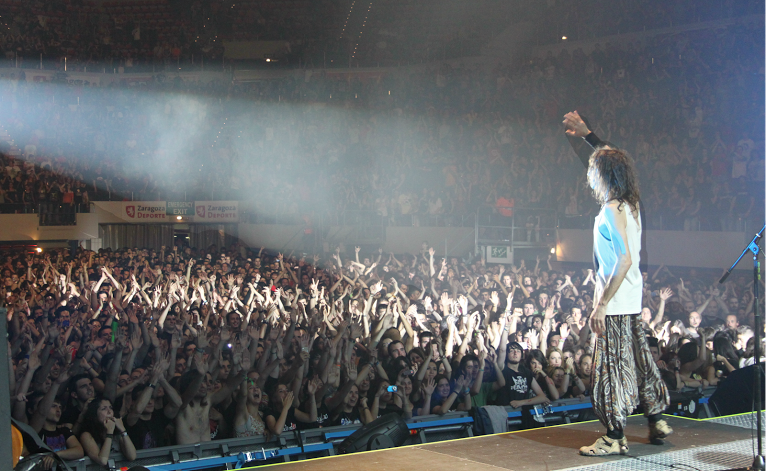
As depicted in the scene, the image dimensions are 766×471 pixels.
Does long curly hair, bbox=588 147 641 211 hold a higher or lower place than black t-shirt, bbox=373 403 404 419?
higher

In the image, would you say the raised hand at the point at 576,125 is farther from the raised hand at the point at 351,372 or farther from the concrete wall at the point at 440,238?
the concrete wall at the point at 440,238

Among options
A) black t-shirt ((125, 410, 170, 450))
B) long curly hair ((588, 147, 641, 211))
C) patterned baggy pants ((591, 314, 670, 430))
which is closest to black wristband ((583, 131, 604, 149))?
long curly hair ((588, 147, 641, 211))

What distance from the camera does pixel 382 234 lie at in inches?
579

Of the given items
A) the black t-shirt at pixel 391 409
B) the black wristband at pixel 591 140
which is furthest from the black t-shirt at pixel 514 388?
the black wristband at pixel 591 140

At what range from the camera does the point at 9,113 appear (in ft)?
60.2

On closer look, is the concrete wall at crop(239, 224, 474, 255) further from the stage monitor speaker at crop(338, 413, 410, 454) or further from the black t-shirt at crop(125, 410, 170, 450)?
the black t-shirt at crop(125, 410, 170, 450)

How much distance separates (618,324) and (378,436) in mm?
1859

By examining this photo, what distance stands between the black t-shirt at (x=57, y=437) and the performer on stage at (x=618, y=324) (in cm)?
319

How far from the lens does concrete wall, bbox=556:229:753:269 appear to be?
10617 mm

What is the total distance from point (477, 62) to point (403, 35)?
9.80 feet

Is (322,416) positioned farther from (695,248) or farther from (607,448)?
(695,248)

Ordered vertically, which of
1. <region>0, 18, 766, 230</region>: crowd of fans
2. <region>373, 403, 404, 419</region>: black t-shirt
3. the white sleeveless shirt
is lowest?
<region>373, 403, 404, 419</region>: black t-shirt

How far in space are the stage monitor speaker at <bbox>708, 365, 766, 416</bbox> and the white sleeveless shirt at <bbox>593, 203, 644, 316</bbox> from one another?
63.4 inches

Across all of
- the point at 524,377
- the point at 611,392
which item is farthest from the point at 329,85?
the point at 611,392
